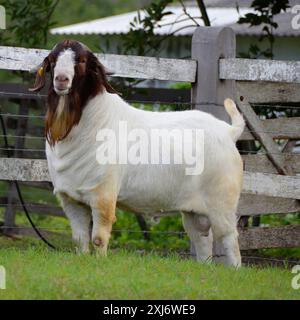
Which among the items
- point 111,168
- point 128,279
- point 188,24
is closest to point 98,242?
point 111,168

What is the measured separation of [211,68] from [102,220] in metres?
2.22

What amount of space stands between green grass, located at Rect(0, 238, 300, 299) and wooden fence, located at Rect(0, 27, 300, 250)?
1385 millimetres

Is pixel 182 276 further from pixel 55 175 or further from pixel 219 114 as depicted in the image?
pixel 219 114

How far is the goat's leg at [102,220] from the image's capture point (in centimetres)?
816

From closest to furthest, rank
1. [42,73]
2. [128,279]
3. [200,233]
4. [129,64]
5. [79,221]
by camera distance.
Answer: [128,279], [42,73], [79,221], [200,233], [129,64]

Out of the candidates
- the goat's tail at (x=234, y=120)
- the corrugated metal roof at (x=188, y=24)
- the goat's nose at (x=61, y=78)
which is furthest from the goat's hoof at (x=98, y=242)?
the corrugated metal roof at (x=188, y=24)

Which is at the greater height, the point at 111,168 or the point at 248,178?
the point at 111,168

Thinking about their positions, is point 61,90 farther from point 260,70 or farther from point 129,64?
point 260,70

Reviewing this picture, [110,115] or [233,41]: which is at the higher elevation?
[233,41]

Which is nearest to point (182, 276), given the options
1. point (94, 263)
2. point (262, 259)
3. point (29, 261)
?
point (94, 263)

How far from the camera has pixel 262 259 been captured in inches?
430

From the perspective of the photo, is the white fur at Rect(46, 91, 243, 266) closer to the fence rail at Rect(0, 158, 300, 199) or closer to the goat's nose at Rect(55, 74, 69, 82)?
the goat's nose at Rect(55, 74, 69, 82)

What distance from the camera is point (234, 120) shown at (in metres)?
9.05
